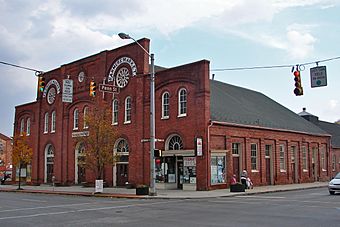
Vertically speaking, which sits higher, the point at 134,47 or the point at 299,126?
the point at 134,47

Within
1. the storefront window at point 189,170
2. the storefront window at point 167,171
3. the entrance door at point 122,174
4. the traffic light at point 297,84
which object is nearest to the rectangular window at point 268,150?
the storefront window at point 167,171

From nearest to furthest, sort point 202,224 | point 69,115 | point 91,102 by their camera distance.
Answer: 1. point 202,224
2. point 91,102
3. point 69,115

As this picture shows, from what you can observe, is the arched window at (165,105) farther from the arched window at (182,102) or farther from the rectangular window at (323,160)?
the rectangular window at (323,160)

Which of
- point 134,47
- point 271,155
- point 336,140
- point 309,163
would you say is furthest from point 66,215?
point 336,140

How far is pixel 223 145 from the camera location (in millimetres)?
31875

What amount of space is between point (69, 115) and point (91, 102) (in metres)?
4.13

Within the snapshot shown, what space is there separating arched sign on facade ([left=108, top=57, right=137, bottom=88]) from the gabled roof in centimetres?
713

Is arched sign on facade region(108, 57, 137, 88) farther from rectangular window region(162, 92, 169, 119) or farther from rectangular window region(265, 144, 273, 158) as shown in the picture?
rectangular window region(265, 144, 273, 158)

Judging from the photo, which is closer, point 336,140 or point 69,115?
point 69,115

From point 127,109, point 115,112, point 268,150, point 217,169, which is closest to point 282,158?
point 268,150

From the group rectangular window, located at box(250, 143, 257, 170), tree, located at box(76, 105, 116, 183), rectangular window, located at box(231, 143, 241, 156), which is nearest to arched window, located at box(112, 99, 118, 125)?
tree, located at box(76, 105, 116, 183)

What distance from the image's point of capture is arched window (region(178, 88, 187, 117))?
1256 inches

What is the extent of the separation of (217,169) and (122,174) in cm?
929

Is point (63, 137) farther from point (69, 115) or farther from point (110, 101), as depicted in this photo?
point (110, 101)
